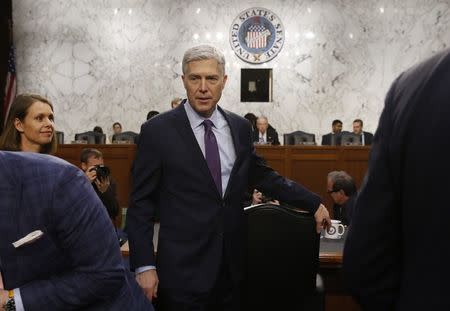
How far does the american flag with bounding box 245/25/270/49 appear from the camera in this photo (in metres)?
10.5

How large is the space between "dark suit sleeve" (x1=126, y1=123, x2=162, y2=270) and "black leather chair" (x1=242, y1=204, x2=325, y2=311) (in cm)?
56

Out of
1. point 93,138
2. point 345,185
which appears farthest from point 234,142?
point 93,138

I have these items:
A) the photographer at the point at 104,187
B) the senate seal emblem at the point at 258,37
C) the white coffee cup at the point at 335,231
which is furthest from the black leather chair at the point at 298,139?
the white coffee cup at the point at 335,231

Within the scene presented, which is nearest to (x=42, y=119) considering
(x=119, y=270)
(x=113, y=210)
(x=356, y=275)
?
(x=113, y=210)

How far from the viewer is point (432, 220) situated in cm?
86

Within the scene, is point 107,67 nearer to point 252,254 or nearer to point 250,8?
point 250,8

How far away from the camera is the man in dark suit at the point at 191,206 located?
190 centimetres

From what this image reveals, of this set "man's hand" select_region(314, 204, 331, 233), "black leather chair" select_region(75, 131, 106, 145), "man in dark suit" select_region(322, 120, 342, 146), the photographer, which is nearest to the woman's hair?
the photographer

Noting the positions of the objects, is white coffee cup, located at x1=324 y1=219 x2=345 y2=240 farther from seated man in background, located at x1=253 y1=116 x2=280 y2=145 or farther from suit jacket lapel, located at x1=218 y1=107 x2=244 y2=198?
seated man in background, located at x1=253 y1=116 x2=280 y2=145

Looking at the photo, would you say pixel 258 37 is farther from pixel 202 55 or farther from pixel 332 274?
pixel 202 55

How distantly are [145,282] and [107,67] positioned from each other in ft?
30.8

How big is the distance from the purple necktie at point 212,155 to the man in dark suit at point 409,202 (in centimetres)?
102

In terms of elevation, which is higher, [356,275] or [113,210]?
[356,275]

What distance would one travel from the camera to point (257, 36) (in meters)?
10.5
